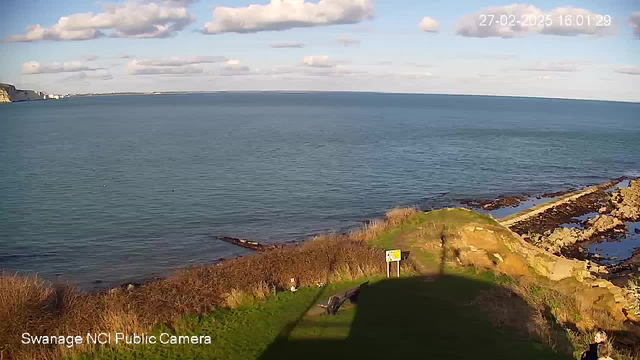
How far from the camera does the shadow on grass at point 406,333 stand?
13672mm

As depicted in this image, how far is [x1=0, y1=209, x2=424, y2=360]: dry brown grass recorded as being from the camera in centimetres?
1377

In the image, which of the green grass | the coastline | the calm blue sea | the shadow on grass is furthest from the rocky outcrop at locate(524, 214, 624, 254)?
the green grass

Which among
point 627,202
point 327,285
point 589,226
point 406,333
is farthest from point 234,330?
point 627,202

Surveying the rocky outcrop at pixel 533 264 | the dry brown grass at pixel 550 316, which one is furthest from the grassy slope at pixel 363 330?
the rocky outcrop at pixel 533 264

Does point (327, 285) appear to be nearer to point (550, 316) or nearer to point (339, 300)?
point (339, 300)

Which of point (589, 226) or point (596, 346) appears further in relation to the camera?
point (589, 226)

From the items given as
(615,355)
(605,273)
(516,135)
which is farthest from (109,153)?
(516,135)

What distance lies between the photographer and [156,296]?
1625 centimetres

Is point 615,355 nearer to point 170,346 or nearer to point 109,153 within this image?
point 170,346

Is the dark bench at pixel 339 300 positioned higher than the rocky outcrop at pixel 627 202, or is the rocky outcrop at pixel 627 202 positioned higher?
the dark bench at pixel 339 300

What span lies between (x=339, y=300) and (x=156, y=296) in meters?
5.60

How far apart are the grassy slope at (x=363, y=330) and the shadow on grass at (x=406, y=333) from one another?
3cm

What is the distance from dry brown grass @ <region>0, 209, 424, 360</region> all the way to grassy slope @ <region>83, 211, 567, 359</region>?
2.13 feet

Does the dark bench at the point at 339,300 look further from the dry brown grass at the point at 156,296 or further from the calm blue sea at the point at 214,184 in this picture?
the calm blue sea at the point at 214,184
